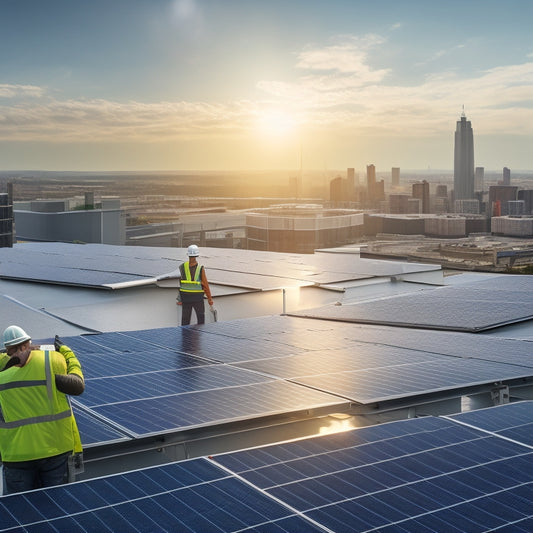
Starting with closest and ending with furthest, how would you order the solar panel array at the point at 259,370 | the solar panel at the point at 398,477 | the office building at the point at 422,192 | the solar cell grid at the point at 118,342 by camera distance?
the solar panel at the point at 398,477 < the solar panel array at the point at 259,370 < the solar cell grid at the point at 118,342 < the office building at the point at 422,192

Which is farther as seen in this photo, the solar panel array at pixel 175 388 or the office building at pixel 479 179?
the office building at pixel 479 179

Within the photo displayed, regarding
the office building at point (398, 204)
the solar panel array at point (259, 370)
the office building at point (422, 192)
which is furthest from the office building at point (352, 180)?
the solar panel array at point (259, 370)

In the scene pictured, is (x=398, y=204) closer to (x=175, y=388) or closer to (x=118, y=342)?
(x=118, y=342)

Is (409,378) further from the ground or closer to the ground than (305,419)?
further from the ground

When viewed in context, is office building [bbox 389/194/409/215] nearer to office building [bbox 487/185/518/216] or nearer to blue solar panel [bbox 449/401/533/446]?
office building [bbox 487/185/518/216]

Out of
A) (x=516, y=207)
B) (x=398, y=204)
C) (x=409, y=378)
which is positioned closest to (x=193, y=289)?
(x=409, y=378)

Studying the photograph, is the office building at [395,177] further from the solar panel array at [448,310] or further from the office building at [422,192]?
the solar panel array at [448,310]

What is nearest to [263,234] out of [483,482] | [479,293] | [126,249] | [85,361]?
[126,249]
